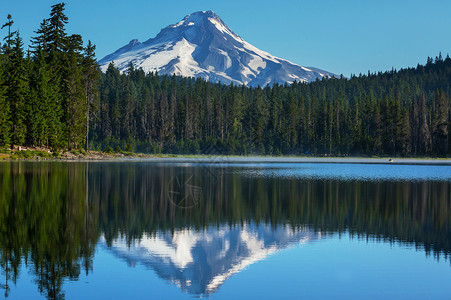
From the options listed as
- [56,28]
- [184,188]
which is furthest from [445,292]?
[56,28]

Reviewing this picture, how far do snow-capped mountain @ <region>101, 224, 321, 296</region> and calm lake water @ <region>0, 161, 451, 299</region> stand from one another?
4 centimetres

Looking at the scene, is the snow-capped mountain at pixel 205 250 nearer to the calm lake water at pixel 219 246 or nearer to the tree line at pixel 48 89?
the calm lake water at pixel 219 246

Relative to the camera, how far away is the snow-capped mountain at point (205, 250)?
13.8m

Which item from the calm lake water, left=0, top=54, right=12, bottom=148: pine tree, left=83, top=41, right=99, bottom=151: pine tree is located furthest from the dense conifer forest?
the calm lake water

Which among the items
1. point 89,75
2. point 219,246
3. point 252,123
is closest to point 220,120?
point 252,123

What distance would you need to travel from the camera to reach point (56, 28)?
91750 millimetres

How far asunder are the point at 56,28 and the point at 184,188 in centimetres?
6588

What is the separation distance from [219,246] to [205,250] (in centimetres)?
81

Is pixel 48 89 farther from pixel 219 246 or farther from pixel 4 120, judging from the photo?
pixel 219 246

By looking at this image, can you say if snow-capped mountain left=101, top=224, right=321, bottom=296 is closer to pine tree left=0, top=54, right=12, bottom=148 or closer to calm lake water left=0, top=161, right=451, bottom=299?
calm lake water left=0, top=161, right=451, bottom=299

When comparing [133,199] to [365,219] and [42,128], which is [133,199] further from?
[42,128]

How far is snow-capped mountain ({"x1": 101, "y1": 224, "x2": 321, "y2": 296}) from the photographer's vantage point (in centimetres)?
1377

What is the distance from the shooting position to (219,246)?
1741 centimetres

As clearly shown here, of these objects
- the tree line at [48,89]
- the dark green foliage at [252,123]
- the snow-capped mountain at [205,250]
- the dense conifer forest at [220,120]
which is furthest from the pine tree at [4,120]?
the dark green foliage at [252,123]
